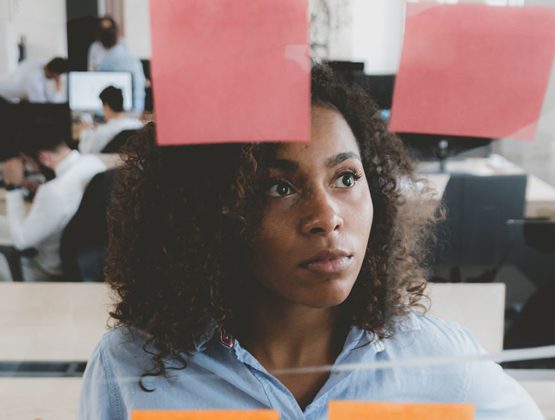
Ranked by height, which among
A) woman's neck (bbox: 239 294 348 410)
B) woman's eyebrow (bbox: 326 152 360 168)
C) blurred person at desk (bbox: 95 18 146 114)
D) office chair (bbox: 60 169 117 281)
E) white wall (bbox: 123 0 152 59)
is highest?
white wall (bbox: 123 0 152 59)

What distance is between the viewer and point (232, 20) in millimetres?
523

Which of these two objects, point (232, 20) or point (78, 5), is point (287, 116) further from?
point (78, 5)

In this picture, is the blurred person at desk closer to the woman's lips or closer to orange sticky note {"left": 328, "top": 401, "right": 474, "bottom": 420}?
the woman's lips

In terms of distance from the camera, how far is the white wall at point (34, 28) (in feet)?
1.92

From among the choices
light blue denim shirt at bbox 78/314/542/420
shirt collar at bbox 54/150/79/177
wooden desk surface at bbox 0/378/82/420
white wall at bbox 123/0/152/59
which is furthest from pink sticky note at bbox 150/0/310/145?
wooden desk surface at bbox 0/378/82/420

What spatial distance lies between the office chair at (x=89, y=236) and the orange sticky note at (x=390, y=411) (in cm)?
29

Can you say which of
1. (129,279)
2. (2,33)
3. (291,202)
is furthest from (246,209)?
(2,33)

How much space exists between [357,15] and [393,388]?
37 centimetres

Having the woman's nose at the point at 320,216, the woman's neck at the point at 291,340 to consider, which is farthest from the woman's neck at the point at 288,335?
the woman's nose at the point at 320,216

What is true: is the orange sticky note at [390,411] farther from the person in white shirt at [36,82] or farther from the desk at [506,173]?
the person in white shirt at [36,82]

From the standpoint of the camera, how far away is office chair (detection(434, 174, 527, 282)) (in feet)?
2.17

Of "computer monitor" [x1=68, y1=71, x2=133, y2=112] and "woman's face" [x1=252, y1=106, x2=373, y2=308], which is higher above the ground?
"computer monitor" [x1=68, y1=71, x2=133, y2=112]

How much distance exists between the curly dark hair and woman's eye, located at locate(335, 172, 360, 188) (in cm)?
4

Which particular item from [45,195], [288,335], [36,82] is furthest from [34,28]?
[288,335]
